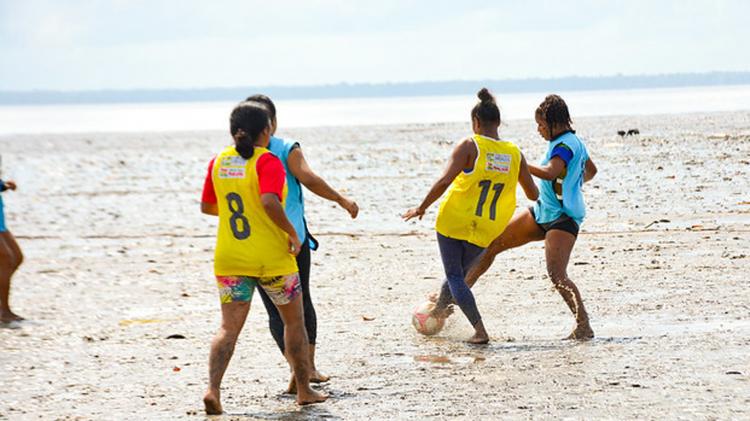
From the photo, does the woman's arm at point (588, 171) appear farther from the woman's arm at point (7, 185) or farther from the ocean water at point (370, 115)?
the ocean water at point (370, 115)

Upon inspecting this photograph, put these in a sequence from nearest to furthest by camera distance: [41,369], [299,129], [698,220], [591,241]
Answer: [41,369] → [591,241] → [698,220] → [299,129]

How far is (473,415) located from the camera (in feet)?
24.2

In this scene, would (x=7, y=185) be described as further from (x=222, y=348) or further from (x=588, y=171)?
(x=588, y=171)

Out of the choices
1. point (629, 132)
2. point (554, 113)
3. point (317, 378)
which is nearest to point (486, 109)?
point (554, 113)

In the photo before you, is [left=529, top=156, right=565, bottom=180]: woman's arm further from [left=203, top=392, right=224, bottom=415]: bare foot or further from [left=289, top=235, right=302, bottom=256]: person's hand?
[left=203, top=392, right=224, bottom=415]: bare foot

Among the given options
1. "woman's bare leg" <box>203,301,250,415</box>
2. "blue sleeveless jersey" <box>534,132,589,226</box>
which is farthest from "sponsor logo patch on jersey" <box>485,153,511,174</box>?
"woman's bare leg" <box>203,301,250,415</box>

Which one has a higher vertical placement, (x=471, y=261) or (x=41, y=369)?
(x=471, y=261)

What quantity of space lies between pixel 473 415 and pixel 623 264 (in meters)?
5.57

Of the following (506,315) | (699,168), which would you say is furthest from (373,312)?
(699,168)

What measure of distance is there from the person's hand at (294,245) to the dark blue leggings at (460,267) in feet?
7.20

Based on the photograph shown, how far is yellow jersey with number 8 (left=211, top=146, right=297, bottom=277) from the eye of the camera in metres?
7.45

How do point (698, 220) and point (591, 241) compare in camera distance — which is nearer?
point (591, 241)

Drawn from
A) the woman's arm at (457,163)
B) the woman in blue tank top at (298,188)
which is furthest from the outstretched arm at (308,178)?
the woman's arm at (457,163)

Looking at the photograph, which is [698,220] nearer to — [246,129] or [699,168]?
[699,168]
